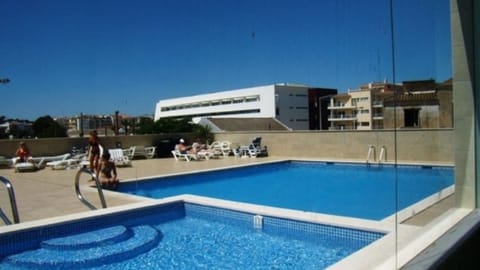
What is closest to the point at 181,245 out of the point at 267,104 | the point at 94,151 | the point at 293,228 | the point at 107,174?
the point at 293,228

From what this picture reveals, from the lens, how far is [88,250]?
14.8ft

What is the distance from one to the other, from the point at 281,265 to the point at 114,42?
Answer: 385 cm

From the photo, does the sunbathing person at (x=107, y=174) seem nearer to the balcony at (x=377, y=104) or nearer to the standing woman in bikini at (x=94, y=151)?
the standing woman in bikini at (x=94, y=151)

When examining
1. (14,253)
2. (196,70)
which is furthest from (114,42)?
(196,70)

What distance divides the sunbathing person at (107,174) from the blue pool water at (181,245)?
126 inches

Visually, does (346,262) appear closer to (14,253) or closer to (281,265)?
(281,265)

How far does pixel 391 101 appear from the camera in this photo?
2.46 metres

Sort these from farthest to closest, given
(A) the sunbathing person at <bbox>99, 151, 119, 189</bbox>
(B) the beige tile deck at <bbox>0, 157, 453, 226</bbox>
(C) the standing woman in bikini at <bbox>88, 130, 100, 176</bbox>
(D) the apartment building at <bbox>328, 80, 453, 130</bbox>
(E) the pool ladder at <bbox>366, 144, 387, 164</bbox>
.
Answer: (C) the standing woman in bikini at <bbox>88, 130, 100, 176</bbox>, (A) the sunbathing person at <bbox>99, 151, 119, 189</bbox>, (E) the pool ladder at <bbox>366, 144, 387, 164</bbox>, (B) the beige tile deck at <bbox>0, 157, 453, 226</bbox>, (D) the apartment building at <bbox>328, 80, 453, 130</bbox>

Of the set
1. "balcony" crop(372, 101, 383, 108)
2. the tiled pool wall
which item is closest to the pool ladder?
the tiled pool wall

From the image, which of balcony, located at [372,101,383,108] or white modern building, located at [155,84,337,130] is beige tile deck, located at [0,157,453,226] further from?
white modern building, located at [155,84,337,130]

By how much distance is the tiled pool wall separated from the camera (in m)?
4.29

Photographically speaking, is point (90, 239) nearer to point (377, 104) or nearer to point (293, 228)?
point (293, 228)

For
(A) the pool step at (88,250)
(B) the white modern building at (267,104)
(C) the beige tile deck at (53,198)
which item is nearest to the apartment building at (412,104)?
(C) the beige tile deck at (53,198)

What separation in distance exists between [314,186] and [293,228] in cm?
365
